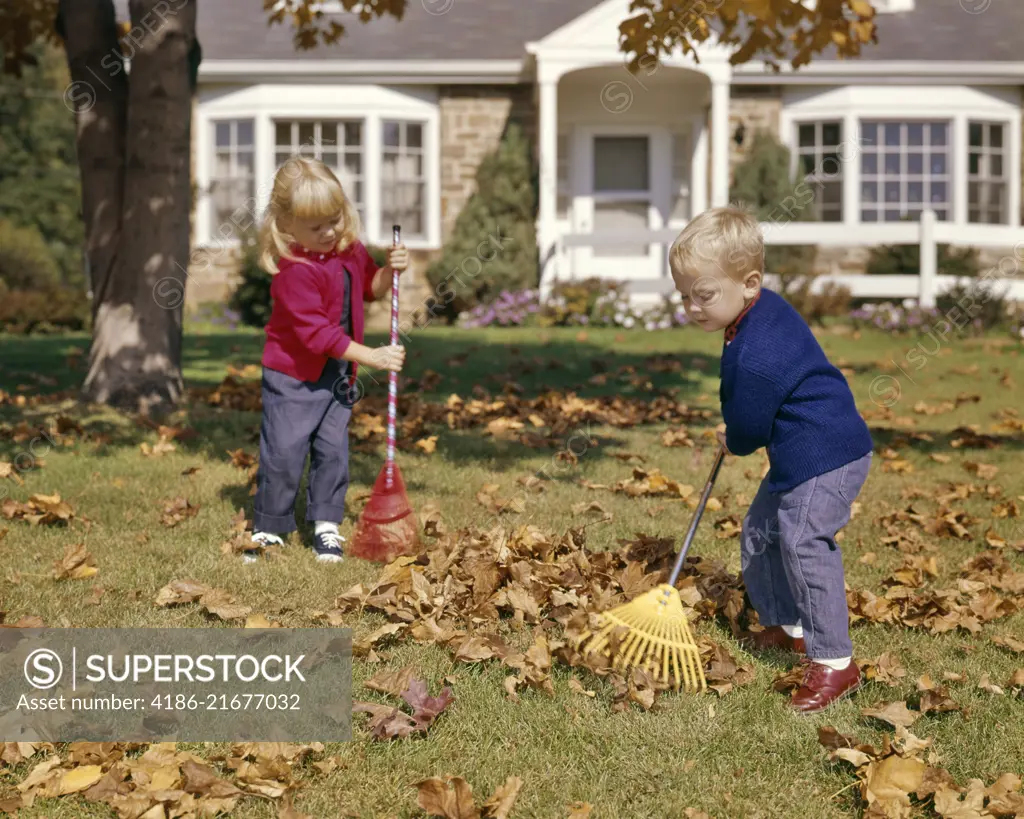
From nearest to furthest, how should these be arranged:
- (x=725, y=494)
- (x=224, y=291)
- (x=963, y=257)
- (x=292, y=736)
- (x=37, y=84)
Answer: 1. (x=292, y=736)
2. (x=725, y=494)
3. (x=963, y=257)
4. (x=224, y=291)
5. (x=37, y=84)

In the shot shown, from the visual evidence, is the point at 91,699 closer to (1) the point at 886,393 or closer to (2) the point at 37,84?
(1) the point at 886,393

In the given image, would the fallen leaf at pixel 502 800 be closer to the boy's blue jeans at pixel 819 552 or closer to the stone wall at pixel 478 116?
the boy's blue jeans at pixel 819 552

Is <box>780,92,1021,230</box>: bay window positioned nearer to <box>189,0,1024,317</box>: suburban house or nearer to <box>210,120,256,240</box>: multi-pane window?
<box>189,0,1024,317</box>: suburban house

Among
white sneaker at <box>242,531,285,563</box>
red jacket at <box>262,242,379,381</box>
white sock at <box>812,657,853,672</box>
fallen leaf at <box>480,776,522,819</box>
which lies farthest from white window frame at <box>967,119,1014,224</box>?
fallen leaf at <box>480,776,522,819</box>

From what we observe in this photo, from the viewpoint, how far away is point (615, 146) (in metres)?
17.3

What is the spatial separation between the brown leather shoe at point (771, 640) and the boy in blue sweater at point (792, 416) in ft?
0.93

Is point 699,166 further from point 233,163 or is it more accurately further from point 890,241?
point 233,163

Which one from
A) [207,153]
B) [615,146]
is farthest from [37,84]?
[615,146]

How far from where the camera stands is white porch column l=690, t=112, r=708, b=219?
54.9ft

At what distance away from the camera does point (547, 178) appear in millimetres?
15602

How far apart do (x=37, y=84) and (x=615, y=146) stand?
50.9ft

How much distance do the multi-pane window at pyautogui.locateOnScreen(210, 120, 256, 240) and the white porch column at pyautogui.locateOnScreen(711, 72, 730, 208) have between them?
21.6ft

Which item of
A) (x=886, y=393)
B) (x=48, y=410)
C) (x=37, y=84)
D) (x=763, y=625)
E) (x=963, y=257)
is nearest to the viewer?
(x=763, y=625)

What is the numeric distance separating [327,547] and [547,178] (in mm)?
11729
